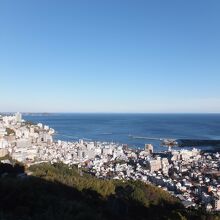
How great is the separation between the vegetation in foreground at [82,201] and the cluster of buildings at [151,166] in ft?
6.93

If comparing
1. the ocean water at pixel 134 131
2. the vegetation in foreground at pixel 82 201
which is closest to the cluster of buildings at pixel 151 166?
the vegetation in foreground at pixel 82 201

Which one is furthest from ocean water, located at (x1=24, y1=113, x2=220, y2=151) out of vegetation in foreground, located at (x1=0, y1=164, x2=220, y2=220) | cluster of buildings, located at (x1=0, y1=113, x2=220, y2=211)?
vegetation in foreground, located at (x1=0, y1=164, x2=220, y2=220)

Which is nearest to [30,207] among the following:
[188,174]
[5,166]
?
[5,166]

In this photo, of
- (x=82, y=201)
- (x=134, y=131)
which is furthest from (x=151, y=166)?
(x=134, y=131)

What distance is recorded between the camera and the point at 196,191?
17.0 m

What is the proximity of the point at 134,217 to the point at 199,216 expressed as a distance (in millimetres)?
1899

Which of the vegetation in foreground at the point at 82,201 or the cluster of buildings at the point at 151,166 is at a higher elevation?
the vegetation in foreground at the point at 82,201

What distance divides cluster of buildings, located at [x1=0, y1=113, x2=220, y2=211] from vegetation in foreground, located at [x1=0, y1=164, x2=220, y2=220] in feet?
6.93

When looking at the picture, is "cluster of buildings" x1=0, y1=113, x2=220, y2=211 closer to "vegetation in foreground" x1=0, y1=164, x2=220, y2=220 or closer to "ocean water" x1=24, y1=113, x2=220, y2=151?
"vegetation in foreground" x1=0, y1=164, x2=220, y2=220

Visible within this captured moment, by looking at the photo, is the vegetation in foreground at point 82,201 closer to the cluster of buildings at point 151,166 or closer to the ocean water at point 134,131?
the cluster of buildings at point 151,166

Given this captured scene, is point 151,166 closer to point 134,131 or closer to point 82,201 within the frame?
point 82,201

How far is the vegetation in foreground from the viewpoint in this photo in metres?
6.93

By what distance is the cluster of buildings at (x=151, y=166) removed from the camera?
55.5 ft

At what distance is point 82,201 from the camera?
35.6ft
